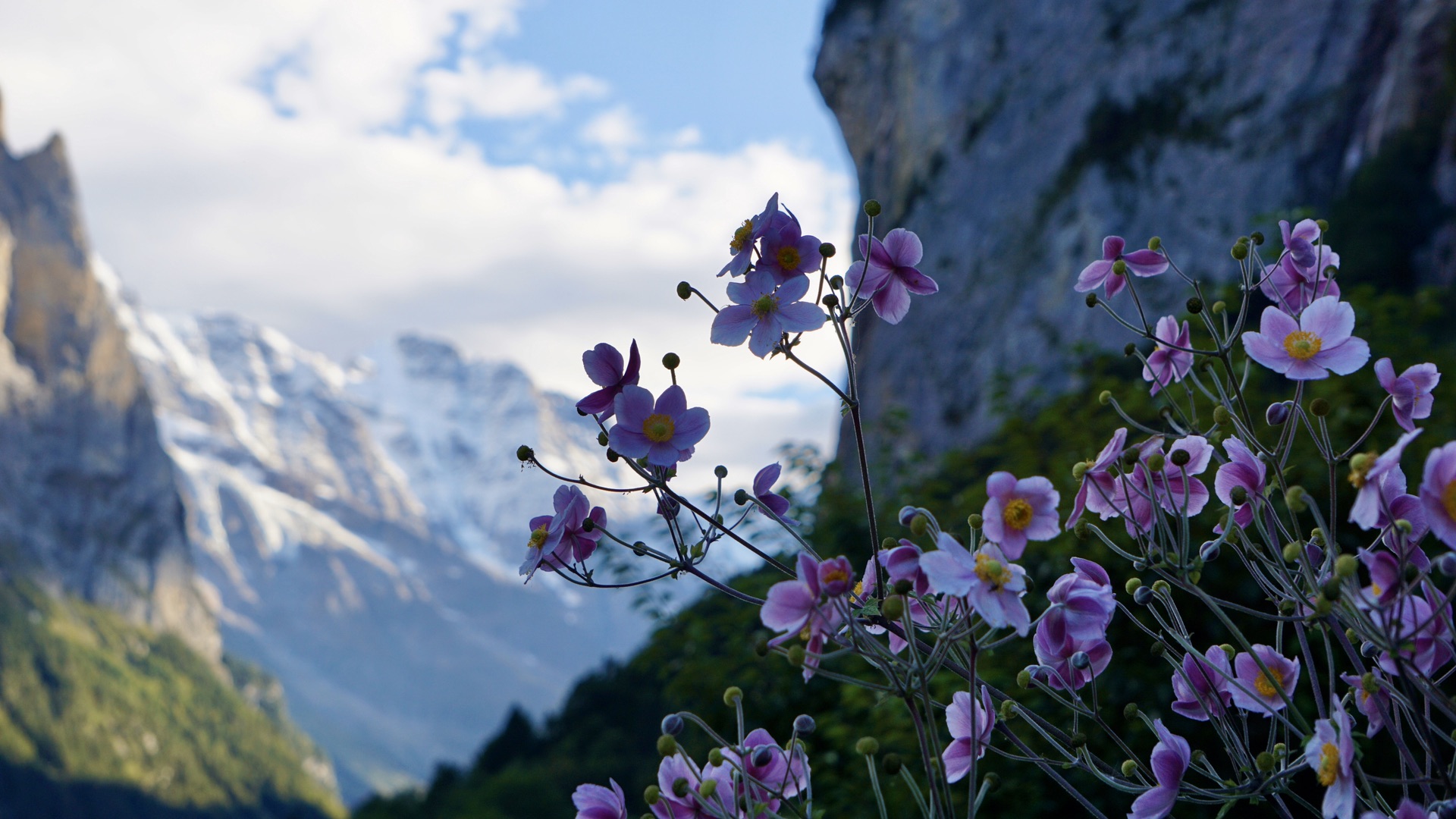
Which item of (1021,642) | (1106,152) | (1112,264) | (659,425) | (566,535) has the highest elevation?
(1106,152)

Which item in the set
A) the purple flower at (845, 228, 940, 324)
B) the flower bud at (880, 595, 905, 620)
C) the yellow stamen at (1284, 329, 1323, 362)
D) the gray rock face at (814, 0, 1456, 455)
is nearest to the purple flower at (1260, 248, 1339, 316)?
the yellow stamen at (1284, 329, 1323, 362)

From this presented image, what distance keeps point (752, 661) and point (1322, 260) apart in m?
3.82

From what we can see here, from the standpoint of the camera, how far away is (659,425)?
121 cm

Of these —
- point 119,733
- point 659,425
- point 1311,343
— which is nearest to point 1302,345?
point 1311,343

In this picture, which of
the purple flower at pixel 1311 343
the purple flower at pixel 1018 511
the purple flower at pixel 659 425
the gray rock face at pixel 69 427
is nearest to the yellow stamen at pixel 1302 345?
the purple flower at pixel 1311 343

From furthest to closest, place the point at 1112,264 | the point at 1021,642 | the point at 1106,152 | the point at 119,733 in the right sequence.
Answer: the point at 119,733 → the point at 1106,152 → the point at 1021,642 → the point at 1112,264

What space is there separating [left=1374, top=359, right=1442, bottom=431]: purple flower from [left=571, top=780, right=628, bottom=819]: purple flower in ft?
3.20

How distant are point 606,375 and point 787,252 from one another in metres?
0.26

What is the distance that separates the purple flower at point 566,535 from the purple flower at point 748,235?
32 centimetres

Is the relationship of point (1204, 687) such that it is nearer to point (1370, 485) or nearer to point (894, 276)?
point (1370, 485)

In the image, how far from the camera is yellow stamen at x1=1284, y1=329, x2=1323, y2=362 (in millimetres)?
1146

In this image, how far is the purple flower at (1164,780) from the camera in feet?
3.85

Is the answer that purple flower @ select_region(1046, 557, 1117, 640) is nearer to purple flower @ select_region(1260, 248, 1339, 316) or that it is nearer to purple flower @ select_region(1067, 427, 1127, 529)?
purple flower @ select_region(1067, 427, 1127, 529)

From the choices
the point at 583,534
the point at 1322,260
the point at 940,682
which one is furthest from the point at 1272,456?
the point at 940,682
